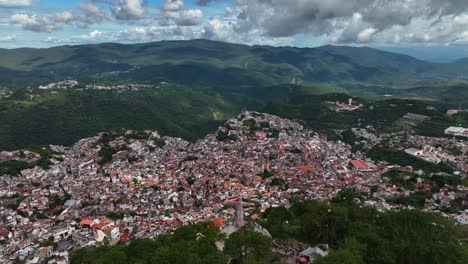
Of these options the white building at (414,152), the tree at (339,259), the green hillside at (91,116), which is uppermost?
the tree at (339,259)

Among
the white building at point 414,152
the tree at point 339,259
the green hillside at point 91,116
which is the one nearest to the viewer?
the tree at point 339,259

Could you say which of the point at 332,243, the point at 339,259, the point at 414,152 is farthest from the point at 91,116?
the point at 339,259

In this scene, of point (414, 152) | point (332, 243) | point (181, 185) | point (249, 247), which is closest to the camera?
point (249, 247)

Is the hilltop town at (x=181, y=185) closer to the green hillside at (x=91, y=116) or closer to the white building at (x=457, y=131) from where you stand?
the white building at (x=457, y=131)

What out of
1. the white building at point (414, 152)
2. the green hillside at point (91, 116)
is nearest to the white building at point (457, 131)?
the white building at point (414, 152)

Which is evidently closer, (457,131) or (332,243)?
(332,243)

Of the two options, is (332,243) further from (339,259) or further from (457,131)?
(457,131)

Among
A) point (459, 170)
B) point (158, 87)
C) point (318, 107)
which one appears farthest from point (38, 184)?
point (158, 87)

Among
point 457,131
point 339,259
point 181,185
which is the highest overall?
point 339,259

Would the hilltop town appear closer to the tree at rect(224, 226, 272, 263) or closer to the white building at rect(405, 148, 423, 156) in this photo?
the white building at rect(405, 148, 423, 156)
